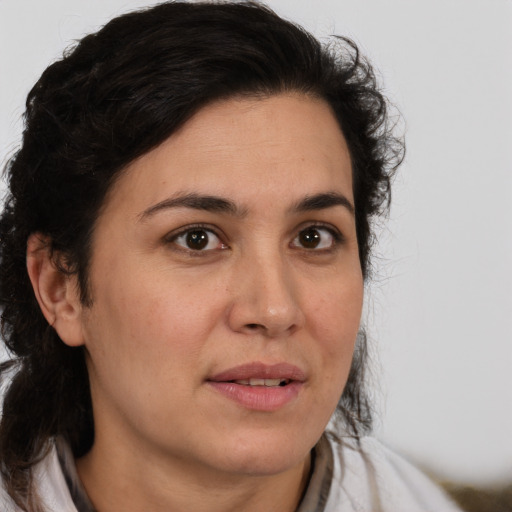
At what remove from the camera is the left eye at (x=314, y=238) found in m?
2.53

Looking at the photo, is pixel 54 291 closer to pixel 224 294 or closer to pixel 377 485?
pixel 224 294

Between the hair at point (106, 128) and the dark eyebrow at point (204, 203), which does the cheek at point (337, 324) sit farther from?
the hair at point (106, 128)

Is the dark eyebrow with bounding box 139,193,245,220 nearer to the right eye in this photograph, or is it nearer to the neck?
the right eye

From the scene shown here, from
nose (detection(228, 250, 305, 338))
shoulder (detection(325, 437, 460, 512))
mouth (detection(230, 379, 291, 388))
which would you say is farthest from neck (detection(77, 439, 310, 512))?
nose (detection(228, 250, 305, 338))

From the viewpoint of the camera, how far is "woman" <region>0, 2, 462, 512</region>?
2.38 metres

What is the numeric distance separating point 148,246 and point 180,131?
0.83 feet

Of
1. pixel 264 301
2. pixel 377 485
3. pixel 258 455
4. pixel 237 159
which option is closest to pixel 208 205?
pixel 237 159

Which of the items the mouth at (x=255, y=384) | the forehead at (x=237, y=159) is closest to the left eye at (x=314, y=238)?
the forehead at (x=237, y=159)

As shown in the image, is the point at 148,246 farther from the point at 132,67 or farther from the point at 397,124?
the point at 397,124

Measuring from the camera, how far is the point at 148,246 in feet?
8.05

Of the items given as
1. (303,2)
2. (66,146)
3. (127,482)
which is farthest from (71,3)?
(127,482)

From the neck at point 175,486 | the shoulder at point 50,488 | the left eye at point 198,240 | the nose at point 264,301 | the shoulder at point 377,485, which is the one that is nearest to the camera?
the nose at point 264,301

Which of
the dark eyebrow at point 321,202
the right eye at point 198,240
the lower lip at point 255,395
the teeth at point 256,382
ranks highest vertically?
the dark eyebrow at point 321,202

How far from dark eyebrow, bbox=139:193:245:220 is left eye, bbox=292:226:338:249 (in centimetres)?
19
